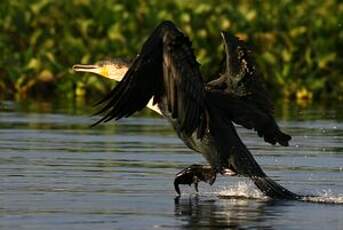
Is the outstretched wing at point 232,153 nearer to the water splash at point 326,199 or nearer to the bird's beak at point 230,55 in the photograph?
the water splash at point 326,199

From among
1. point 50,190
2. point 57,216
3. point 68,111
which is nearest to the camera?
point 57,216

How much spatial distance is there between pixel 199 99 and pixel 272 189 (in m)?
0.96

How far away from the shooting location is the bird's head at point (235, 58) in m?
13.1

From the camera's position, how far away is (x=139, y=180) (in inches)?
504

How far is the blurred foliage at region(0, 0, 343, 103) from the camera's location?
25000 millimetres

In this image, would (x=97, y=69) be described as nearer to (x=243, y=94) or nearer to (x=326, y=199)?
(x=243, y=94)

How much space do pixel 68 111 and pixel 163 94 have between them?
9176mm

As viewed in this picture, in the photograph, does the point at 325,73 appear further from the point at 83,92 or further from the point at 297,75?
the point at 83,92

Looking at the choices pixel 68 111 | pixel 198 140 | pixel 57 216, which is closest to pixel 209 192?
pixel 198 140

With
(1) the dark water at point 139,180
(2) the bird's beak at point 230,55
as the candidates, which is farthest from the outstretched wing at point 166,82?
(2) the bird's beak at point 230,55

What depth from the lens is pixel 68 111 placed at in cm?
2109

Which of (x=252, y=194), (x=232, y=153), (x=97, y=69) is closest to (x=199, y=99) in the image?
(x=232, y=153)

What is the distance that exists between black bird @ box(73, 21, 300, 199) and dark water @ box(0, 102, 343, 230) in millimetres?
250

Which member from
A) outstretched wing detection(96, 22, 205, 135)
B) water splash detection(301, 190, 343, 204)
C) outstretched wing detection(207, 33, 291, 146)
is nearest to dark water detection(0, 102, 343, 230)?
water splash detection(301, 190, 343, 204)
